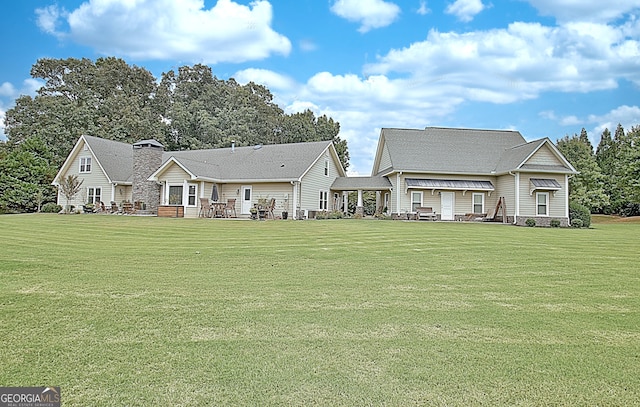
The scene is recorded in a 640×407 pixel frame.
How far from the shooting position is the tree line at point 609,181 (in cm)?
3291

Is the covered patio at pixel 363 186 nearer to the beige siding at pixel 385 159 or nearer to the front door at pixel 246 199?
the beige siding at pixel 385 159

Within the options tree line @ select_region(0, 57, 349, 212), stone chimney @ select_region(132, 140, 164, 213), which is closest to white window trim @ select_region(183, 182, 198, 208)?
stone chimney @ select_region(132, 140, 164, 213)

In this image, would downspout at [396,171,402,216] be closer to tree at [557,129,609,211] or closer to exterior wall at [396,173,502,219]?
exterior wall at [396,173,502,219]

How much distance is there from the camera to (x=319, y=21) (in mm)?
20547

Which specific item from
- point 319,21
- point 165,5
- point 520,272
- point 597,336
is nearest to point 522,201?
point 319,21

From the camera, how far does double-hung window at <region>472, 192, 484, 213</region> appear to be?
27.7m

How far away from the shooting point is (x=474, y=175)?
2792cm

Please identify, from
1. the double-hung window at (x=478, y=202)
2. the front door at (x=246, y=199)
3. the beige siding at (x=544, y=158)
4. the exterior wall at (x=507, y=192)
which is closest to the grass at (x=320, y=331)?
the exterior wall at (x=507, y=192)

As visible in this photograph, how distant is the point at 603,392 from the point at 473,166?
85.9ft

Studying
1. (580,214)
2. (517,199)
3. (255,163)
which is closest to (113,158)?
(255,163)

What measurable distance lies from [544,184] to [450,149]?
641 cm

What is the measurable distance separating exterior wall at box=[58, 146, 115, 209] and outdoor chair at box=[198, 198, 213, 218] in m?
9.00

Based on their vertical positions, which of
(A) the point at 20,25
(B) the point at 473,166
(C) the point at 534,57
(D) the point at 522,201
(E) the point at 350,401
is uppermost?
(C) the point at 534,57

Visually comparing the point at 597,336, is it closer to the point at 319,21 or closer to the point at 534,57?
the point at 319,21
